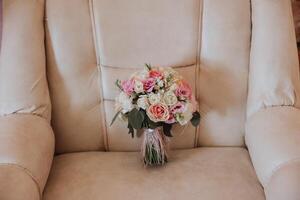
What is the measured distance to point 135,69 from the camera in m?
1.53

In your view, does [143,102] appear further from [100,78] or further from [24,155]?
[24,155]

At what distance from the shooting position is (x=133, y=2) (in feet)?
4.95

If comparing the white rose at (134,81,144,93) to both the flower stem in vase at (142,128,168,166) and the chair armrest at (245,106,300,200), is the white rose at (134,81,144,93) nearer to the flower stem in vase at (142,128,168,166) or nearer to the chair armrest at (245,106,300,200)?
the flower stem in vase at (142,128,168,166)

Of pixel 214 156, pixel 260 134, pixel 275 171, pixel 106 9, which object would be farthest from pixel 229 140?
pixel 106 9

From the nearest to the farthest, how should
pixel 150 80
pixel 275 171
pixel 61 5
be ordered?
pixel 275 171, pixel 150 80, pixel 61 5

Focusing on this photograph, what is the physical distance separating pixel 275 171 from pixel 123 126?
62cm

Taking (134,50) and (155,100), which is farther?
(134,50)

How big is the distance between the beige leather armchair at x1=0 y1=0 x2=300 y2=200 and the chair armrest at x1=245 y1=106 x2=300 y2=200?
0.01 metres

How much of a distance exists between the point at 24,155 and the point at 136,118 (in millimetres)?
388

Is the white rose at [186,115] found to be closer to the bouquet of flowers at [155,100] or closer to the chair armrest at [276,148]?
the bouquet of flowers at [155,100]

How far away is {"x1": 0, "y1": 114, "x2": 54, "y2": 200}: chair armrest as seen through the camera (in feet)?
3.73

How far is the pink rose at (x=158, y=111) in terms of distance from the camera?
132 cm

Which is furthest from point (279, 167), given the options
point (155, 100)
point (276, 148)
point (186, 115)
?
point (155, 100)

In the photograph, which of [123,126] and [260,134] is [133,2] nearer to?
[123,126]
